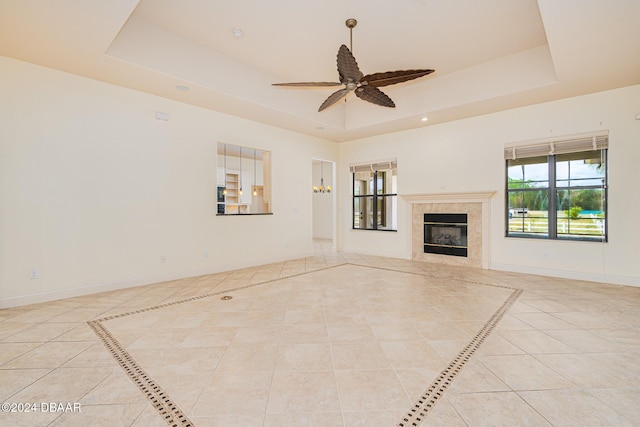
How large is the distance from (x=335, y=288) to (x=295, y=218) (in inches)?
112

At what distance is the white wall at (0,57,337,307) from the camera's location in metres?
3.56

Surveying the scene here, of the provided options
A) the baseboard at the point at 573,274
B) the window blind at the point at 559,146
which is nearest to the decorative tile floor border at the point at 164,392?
the baseboard at the point at 573,274

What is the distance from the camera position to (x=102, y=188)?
4.12 m

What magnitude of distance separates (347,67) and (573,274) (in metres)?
4.97

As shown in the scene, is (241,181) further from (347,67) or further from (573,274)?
(573,274)

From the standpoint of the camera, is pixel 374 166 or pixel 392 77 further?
pixel 374 166

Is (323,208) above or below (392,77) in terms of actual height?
below

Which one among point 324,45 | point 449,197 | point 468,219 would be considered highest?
point 324,45

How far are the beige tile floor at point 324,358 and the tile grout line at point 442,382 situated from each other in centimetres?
1

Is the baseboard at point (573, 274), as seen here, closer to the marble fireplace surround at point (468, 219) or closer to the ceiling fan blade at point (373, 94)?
the marble fireplace surround at point (468, 219)

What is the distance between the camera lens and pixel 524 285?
14.7 feet

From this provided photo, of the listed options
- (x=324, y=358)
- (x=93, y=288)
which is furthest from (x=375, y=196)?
→ (x=93, y=288)

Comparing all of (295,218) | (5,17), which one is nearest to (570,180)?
(295,218)

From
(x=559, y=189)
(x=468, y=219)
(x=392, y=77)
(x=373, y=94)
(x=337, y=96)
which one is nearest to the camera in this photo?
(x=392, y=77)
